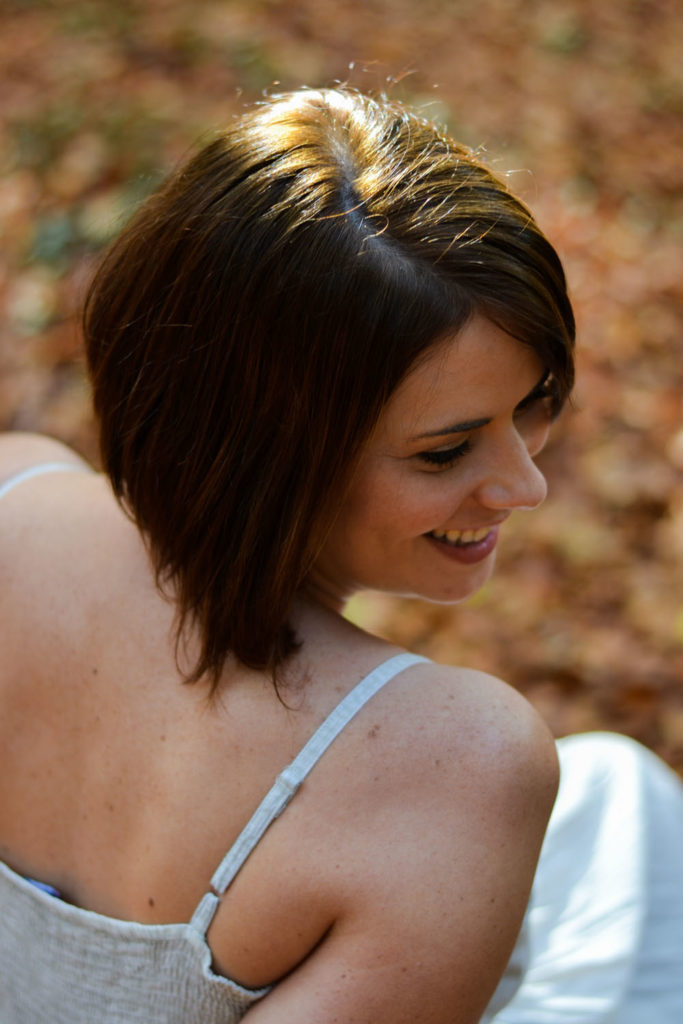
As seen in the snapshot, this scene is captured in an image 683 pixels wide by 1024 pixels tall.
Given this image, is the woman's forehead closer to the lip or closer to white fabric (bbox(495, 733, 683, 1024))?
the lip

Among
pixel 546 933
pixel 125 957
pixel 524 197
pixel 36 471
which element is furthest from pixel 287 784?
pixel 524 197

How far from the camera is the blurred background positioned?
310 cm

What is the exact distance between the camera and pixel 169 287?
4.21ft

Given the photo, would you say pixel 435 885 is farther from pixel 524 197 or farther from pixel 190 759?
pixel 524 197

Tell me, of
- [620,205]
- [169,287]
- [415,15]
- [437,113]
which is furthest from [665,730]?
[415,15]

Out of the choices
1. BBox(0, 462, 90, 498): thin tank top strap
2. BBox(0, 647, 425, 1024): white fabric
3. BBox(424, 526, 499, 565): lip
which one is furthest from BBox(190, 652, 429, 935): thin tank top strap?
BBox(0, 462, 90, 498): thin tank top strap

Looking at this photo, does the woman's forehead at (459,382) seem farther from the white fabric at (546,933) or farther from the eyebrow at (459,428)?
the white fabric at (546,933)

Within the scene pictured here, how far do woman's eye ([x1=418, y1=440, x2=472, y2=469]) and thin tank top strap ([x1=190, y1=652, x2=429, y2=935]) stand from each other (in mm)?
257

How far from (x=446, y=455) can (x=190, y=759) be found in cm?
50

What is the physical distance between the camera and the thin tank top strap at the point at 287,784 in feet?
3.95

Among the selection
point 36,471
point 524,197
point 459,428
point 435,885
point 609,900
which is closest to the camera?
point 435,885

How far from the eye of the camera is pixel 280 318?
46.1 inches

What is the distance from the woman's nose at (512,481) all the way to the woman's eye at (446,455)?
0.05 metres

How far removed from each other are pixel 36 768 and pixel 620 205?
3.68 metres
